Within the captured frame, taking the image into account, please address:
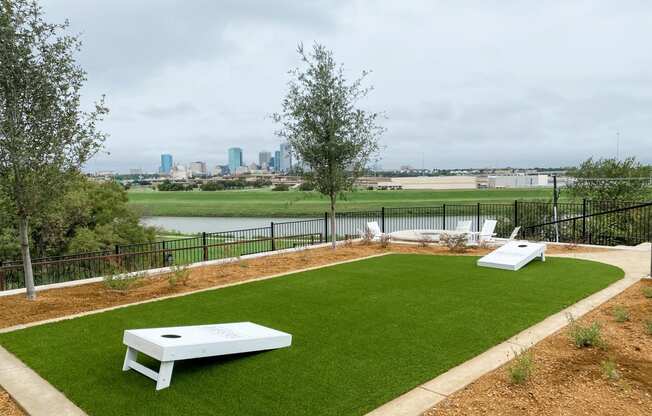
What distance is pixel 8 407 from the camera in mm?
4301

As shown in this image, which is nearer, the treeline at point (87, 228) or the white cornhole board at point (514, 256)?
the white cornhole board at point (514, 256)

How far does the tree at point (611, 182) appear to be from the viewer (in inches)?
876

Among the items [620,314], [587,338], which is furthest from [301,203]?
[587,338]

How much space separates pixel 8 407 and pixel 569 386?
17.8 feet

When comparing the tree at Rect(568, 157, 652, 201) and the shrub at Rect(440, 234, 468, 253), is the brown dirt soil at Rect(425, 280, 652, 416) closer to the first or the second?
the shrub at Rect(440, 234, 468, 253)

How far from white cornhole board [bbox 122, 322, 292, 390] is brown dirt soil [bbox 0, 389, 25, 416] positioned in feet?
3.27

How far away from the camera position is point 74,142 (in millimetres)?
Result: 8188

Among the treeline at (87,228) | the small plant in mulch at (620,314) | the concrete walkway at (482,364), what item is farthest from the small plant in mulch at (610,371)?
the treeline at (87,228)

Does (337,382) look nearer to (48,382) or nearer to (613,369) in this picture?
(613,369)

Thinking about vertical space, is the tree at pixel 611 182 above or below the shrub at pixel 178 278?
above

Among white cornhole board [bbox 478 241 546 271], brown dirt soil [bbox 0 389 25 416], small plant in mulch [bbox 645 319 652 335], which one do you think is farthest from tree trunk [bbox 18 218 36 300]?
small plant in mulch [bbox 645 319 652 335]

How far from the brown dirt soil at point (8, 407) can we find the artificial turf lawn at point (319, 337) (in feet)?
1.27

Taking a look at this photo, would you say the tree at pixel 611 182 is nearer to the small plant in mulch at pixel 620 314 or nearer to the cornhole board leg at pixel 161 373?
the small plant in mulch at pixel 620 314

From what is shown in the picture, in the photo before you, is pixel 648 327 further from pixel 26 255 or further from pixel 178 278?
pixel 26 255
